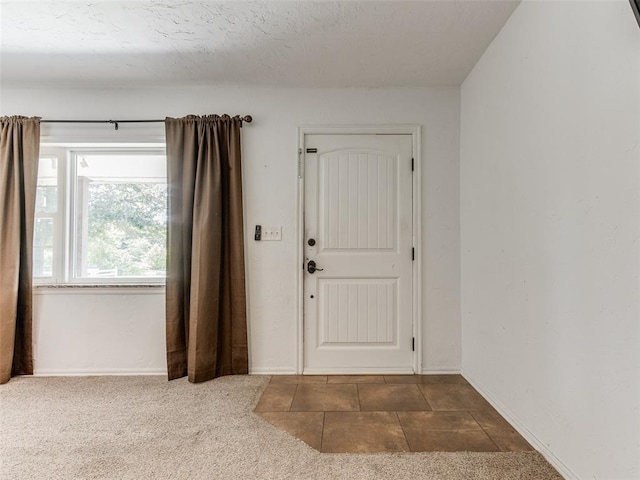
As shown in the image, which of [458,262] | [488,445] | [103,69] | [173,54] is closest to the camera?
[488,445]

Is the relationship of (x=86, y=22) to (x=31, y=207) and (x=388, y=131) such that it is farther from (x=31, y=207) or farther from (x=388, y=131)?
(x=388, y=131)

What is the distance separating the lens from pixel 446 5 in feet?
5.94

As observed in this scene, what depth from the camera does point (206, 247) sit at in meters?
2.55

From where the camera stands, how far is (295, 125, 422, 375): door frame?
269cm

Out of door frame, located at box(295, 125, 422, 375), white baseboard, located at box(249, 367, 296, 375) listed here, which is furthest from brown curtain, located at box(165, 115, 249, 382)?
door frame, located at box(295, 125, 422, 375)

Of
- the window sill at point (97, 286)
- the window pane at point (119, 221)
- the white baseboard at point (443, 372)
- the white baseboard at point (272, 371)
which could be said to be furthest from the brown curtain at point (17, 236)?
the white baseboard at point (443, 372)

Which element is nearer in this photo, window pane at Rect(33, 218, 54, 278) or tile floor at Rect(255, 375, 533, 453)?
tile floor at Rect(255, 375, 533, 453)

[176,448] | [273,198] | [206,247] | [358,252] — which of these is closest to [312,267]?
[358,252]

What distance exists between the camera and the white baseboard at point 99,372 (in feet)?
8.77

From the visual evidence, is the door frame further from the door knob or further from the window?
the window

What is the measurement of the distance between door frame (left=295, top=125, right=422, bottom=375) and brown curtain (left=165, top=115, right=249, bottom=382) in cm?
46

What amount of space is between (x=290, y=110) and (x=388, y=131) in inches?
33.3

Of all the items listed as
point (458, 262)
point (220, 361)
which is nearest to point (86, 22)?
point (220, 361)

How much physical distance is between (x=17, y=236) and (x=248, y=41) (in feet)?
7.72
